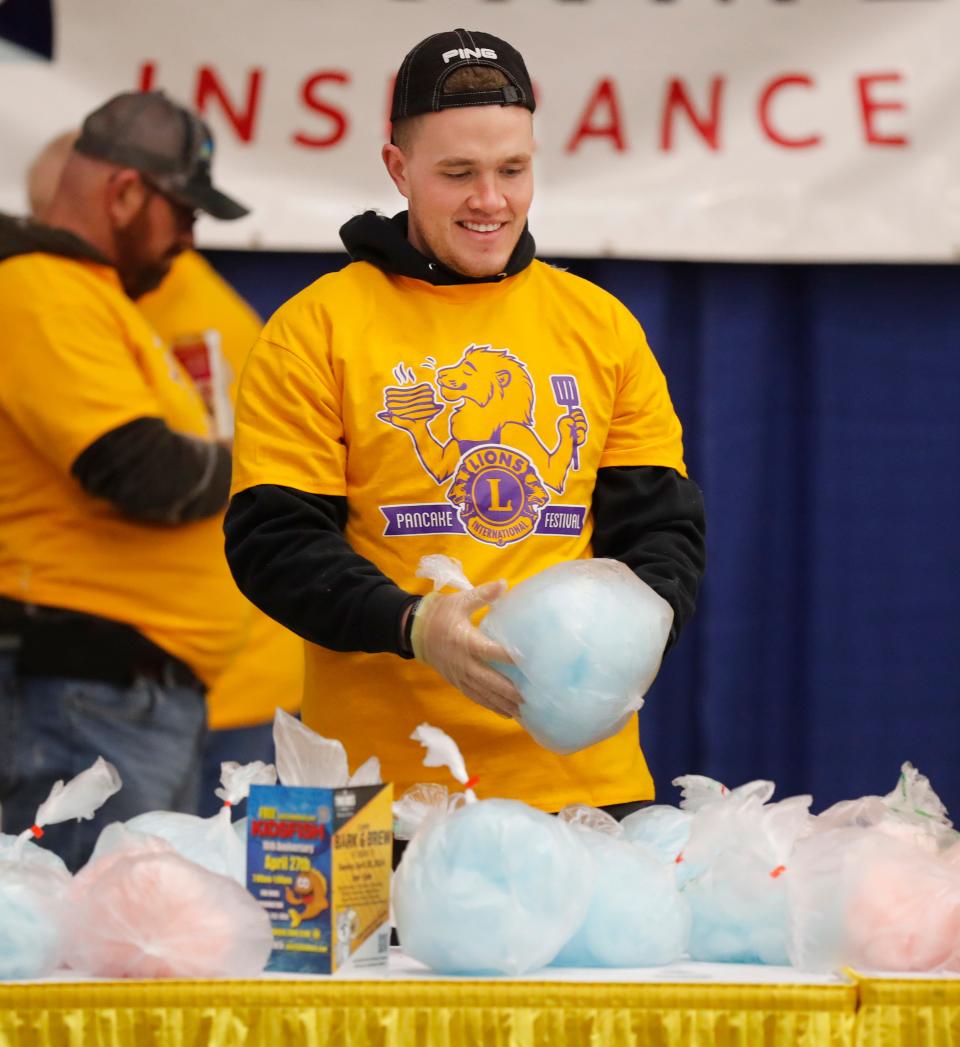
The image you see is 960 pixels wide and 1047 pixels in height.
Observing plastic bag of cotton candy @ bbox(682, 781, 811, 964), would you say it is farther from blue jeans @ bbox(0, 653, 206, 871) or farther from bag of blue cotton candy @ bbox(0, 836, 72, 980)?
blue jeans @ bbox(0, 653, 206, 871)

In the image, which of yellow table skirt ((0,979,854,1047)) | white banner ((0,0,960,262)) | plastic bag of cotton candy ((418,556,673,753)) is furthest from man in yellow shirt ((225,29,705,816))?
white banner ((0,0,960,262))

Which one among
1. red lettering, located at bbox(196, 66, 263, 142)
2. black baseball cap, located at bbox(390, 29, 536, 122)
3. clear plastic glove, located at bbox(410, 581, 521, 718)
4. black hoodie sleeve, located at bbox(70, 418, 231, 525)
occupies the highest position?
red lettering, located at bbox(196, 66, 263, 142)

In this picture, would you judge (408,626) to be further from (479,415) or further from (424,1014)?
(424,1014)

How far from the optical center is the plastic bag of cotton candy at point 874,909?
139cm

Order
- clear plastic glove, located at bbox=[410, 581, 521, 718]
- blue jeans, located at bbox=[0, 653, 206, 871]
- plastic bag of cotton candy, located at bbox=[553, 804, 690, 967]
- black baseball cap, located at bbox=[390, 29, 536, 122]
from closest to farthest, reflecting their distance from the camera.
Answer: plastic bag of cotton candy, located at bbox=[553, 804, 690, 967]
clear plastic glove, located at bbox=[410, 581, 521, 718]
black baseball cap, located at bbox=[390, 29, 536, 122]
blue jeans, located at bbox=[0, 653, 206, 871]

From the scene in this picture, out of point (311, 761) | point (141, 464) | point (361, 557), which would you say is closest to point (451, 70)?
point (361, 557)

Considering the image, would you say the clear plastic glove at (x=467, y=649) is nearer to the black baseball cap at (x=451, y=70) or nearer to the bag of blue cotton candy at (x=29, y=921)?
the bag of blue cotton candy at (x=29, y=921)

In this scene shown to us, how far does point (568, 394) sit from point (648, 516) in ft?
0.57

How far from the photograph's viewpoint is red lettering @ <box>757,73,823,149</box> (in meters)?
3.25

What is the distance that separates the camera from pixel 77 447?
3064 mm

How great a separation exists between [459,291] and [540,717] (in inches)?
23.6

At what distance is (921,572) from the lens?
3.47m

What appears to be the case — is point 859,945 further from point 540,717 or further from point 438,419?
point 438,419

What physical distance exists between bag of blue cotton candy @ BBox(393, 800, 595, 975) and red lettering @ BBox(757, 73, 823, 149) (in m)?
2.25
